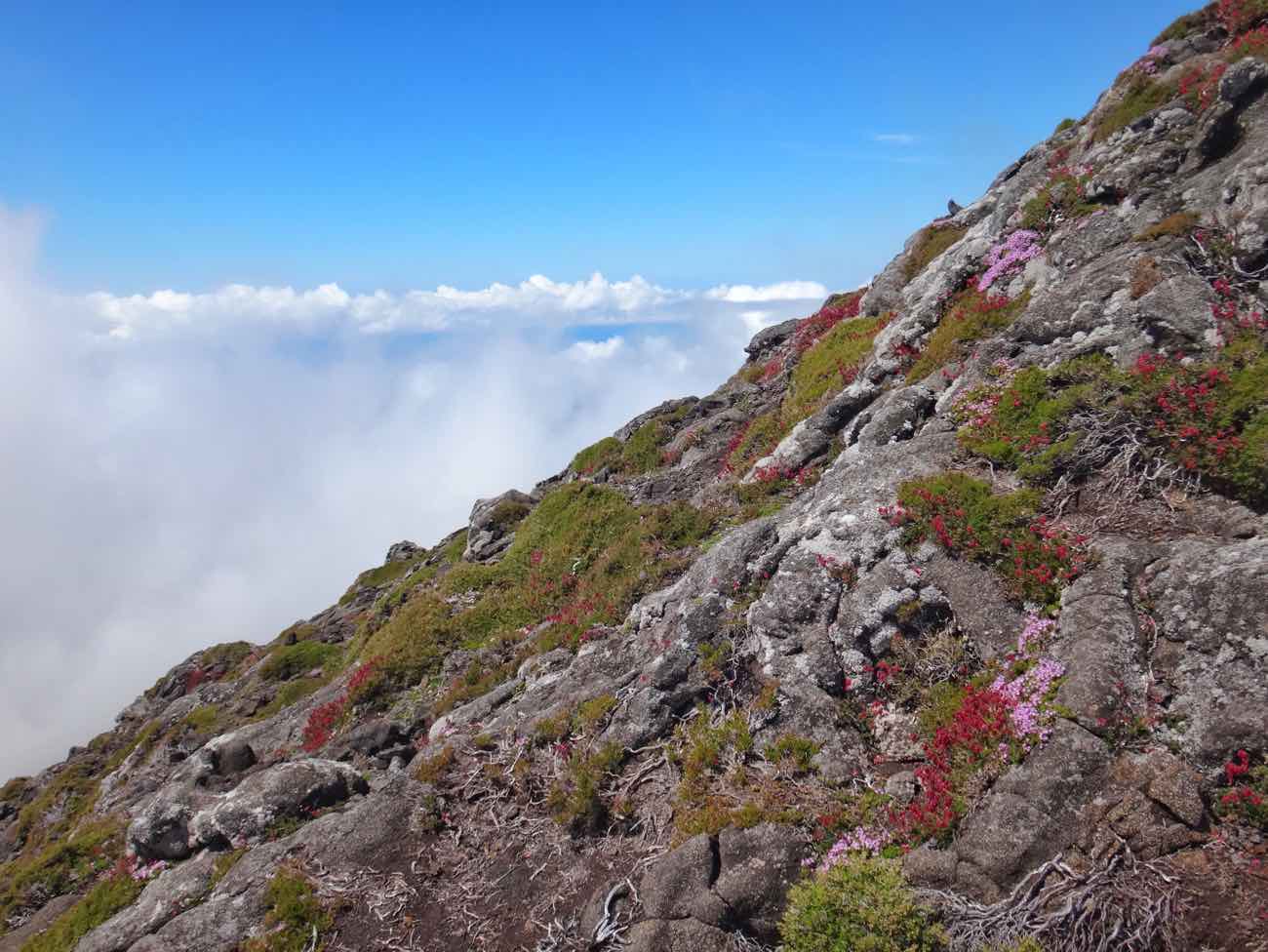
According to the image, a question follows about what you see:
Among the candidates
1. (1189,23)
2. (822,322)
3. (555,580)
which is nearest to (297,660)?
(555,580)

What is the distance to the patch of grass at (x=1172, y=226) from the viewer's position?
1773cm

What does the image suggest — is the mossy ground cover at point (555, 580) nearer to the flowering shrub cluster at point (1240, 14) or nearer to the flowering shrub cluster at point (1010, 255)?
the flowering shrub cluster at point (1010, 255)

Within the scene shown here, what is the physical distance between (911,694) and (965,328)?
14.8 meters

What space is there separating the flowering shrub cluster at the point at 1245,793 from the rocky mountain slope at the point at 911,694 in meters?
0.04

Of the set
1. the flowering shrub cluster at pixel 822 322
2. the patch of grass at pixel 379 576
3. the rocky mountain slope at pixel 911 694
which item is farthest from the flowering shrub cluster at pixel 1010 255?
the patch of grass at pixel 379 576

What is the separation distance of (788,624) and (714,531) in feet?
32.1

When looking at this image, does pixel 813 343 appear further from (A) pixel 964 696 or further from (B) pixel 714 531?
(A) pixel 964 696

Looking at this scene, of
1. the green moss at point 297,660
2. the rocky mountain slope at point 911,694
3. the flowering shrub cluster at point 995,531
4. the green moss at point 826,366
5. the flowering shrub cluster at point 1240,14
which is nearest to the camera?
the rocky mountain slope at point 911,694

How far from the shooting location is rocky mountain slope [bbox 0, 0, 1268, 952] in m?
9.05

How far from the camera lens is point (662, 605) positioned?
63.8ft

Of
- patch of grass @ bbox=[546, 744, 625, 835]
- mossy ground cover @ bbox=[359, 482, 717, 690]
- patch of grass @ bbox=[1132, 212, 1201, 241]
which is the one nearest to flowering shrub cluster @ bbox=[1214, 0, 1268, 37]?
patch of grass @ bbox=[1132, 212, 1201, 241]

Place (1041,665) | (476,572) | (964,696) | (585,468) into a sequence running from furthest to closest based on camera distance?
1. (585,468)
2. (476,572)
3. (964,696)
4. (1041,665)

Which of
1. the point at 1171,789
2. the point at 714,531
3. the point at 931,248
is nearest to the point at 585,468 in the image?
the point at 714,531

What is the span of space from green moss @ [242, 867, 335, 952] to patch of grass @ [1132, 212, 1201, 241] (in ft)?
87.9
